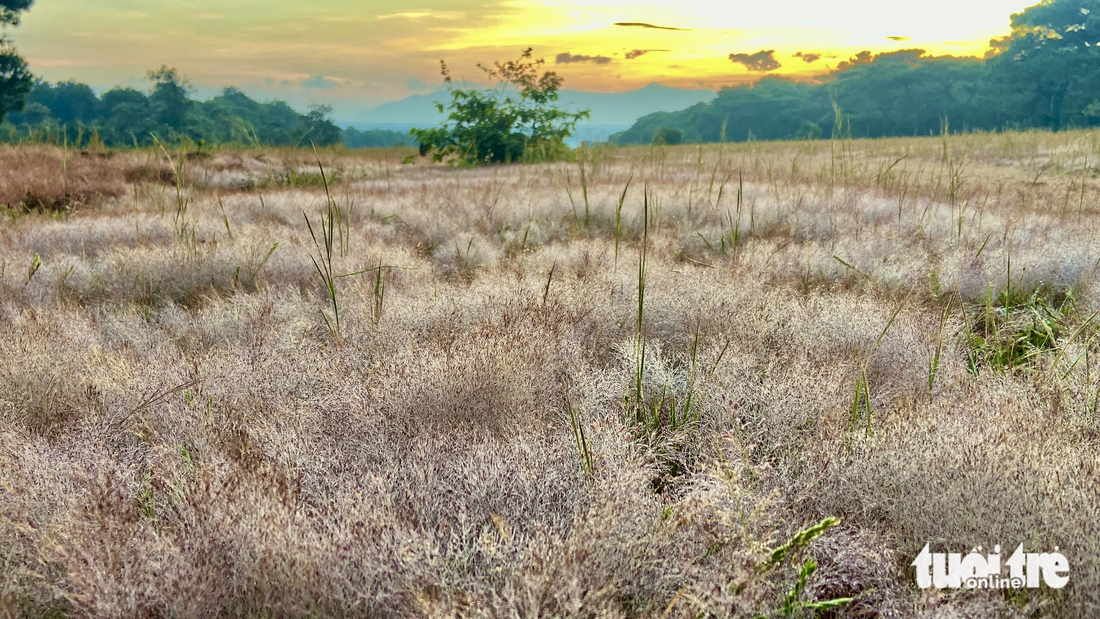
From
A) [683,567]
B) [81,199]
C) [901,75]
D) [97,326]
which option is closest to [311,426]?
[683,567]

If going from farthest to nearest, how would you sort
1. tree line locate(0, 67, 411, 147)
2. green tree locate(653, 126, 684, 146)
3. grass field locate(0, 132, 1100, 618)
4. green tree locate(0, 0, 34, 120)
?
tree line locate(0, 67, 411, 147), green tree locate(0, 0, 34, 120), green tree locate(653, 126, 684, 146), grass field locate(0, 132, 1100, 618)

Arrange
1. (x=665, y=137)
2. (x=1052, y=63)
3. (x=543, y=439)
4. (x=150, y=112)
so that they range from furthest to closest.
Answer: (x=150, y=112), (x=1052, y=63), (x=665, y=137), (x=543, y=439)

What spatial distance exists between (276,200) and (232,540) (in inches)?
224

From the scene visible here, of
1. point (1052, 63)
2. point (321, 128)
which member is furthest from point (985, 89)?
point (321, 128)

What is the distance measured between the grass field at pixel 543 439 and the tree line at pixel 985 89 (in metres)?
33.5

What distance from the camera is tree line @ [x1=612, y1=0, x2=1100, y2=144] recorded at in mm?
42156

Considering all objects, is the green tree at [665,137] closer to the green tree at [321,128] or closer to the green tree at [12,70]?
the green tree at [321,128]

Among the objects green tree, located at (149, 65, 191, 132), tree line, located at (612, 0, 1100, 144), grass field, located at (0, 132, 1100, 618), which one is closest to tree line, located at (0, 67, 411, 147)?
green tree, located at (149, 65, 191, 132)

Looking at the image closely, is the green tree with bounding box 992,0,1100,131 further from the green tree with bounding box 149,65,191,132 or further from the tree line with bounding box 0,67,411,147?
the green tree with bounding box 149,65,191,132

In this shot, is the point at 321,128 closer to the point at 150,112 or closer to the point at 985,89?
the point at 150,112

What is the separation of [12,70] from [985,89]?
6164cm

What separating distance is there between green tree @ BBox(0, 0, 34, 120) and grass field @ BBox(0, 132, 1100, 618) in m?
29.3

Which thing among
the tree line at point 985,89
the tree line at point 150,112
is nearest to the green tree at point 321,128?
the tree line at point 150,112

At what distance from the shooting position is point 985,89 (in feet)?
158
